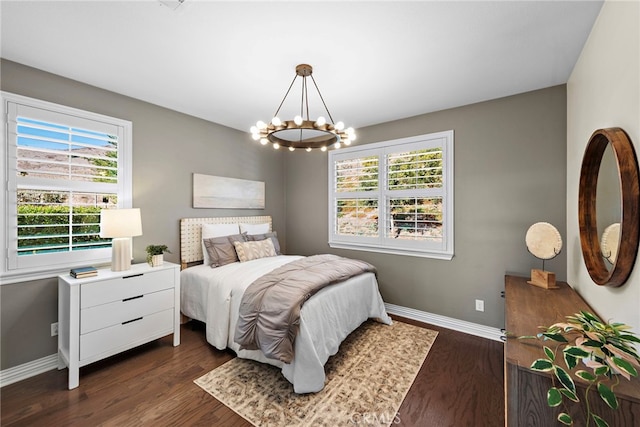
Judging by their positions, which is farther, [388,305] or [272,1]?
[388,305]

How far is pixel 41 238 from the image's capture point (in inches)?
89.7

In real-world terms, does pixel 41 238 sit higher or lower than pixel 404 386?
higher

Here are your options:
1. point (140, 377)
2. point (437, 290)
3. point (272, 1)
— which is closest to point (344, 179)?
point (437, 290)

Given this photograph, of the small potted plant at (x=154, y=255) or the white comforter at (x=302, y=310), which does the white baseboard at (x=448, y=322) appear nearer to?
the white comforter at (x=302, y=310)

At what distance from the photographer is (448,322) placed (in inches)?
121

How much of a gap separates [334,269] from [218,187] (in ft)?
6.61

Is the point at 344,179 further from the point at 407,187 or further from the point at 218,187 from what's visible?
the point at 218,187

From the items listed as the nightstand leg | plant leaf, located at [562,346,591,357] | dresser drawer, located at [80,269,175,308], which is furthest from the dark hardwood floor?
plant leaf, located at [562,346,591,357]

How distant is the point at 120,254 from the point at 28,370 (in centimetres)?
109

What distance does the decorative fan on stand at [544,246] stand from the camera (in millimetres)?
2152

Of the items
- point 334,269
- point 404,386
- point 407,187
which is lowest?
point 404,386

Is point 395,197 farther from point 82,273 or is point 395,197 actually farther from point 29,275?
point 29,275

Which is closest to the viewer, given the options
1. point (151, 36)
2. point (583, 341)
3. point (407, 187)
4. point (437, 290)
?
point (583, 341)


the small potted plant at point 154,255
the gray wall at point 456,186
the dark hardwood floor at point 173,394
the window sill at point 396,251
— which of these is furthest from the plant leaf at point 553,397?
the small potted plant at point 154,255
